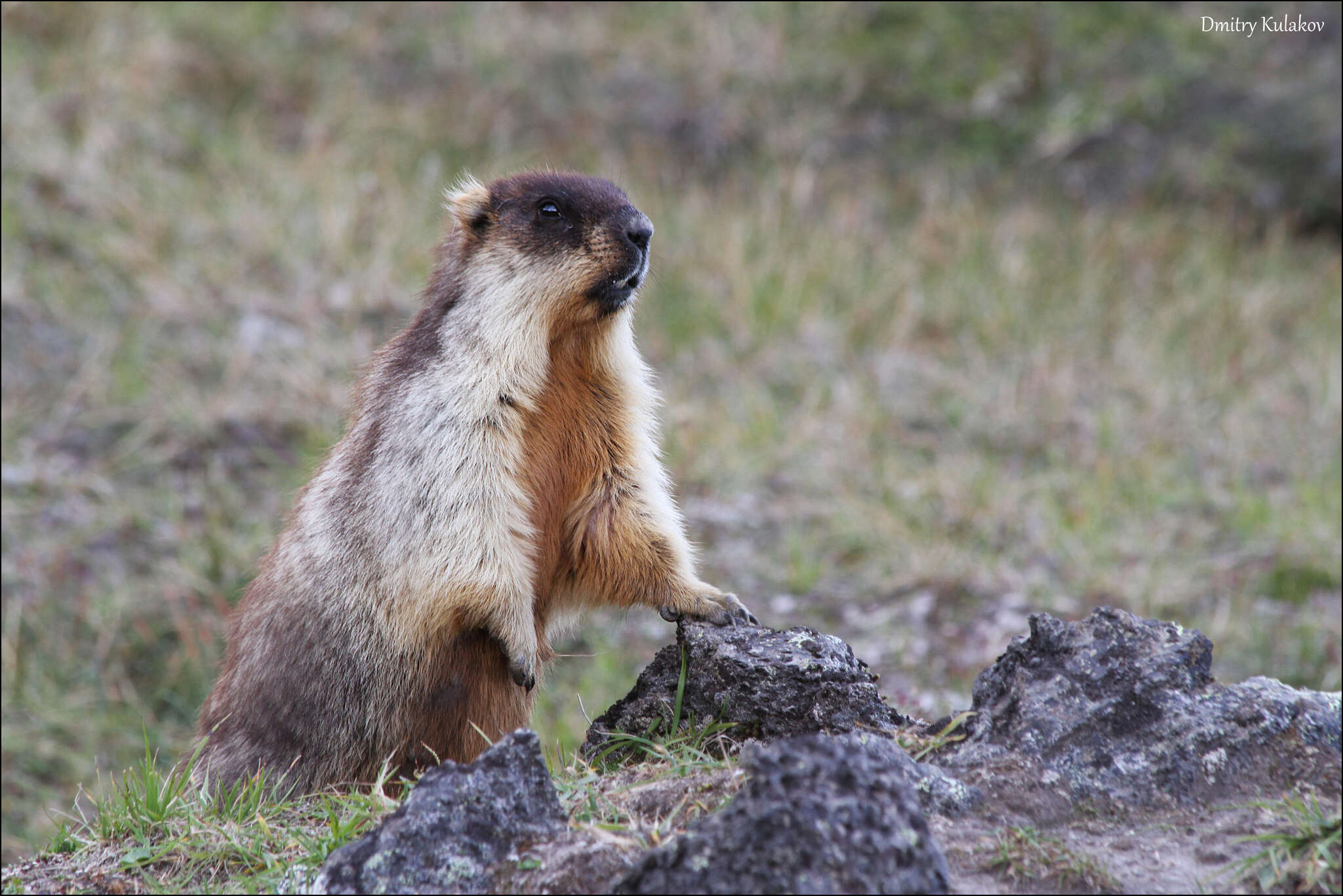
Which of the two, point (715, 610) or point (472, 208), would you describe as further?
point (472, 208)

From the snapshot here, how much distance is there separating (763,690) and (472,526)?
103 cm

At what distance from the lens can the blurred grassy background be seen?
7.20m

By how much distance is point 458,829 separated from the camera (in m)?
2.85

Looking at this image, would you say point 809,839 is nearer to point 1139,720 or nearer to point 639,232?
point 1139,720

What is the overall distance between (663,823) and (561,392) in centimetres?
178

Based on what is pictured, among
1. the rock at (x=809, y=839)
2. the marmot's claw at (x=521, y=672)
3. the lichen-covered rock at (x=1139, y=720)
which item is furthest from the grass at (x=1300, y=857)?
the marmot's claw at (x=521, y=672)

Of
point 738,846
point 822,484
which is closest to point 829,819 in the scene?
point 738,846

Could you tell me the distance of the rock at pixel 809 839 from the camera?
243 centimetres

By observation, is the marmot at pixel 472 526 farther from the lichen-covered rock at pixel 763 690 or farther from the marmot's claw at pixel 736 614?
the lichen-covered rock at pixel 763 690

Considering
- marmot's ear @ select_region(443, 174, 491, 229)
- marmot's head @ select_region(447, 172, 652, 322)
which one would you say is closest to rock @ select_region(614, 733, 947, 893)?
marmot's head @ select_region(447, 172, 652, 322)

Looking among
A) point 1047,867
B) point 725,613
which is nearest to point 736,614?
point 725,613

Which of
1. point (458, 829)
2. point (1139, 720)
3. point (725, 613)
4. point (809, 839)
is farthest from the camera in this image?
point (725, 613)

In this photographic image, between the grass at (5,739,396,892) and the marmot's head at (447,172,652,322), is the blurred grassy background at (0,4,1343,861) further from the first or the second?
the marmot's head at (447,172,652,322)

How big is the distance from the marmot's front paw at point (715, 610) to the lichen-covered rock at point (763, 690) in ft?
0.31
